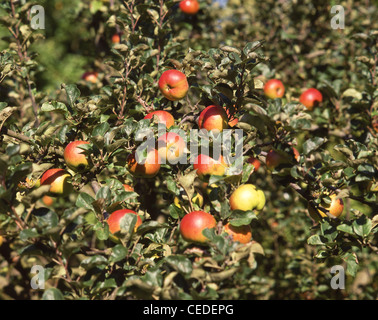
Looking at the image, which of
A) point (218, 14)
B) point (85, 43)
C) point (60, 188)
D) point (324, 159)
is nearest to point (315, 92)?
point (324, 159)

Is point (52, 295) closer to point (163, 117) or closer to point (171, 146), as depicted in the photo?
point (171, 146)

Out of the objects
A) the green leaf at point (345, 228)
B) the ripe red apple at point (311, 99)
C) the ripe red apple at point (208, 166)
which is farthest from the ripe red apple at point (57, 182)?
the ripe red apple at point (311, 99)

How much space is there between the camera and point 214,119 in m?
1.59

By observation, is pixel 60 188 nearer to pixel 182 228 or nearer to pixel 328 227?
pixel 182 228

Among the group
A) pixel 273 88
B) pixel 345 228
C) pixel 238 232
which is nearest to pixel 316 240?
pixel 345 228

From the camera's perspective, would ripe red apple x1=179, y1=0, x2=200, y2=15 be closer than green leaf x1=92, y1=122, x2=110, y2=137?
No

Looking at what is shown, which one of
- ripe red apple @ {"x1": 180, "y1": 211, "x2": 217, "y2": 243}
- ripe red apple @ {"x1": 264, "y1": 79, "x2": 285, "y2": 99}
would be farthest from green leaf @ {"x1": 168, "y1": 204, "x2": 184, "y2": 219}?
ripe red apple @ {"x1": 264, "y1": 79, "x2": 285, "y2": 99}

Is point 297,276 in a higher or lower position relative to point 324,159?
lower

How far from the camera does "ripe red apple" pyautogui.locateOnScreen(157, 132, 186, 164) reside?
59.2 inches

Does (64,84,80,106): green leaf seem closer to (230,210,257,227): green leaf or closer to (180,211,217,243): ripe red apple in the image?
(180,211,217,243): ripe red apple

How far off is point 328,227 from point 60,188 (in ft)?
3.90

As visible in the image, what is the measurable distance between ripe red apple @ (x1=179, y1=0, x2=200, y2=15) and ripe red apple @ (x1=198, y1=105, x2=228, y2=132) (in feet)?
6.38
